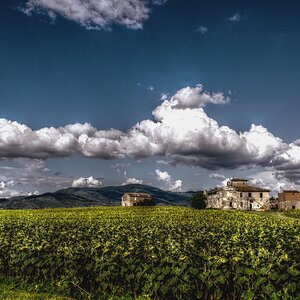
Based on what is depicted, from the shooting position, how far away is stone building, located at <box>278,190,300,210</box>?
4190 inches

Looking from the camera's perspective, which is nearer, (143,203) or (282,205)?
(282,205)

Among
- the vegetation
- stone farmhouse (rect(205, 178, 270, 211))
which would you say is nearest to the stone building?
stone farmhouse (rect(205, 178, 270, 211))

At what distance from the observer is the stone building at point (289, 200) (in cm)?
10644

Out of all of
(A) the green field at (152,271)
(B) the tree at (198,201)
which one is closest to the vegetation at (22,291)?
(A) the green field at (152,271)

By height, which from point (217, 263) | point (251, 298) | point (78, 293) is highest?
point (217, 263)

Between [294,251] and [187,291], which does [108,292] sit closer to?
[187,291]

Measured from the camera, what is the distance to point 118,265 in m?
13.1

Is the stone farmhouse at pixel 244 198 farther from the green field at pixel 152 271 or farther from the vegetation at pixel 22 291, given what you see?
the vegetation at pixel 22 291

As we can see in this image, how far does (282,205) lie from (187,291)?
108 m

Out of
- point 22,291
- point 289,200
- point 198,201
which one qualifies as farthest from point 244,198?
point 22,291

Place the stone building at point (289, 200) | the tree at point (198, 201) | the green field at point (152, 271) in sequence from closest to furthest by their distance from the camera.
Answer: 1. the green field at point (152, 271)
2. the stone building at point (289, 200)
3. the tree at point (198, 201)

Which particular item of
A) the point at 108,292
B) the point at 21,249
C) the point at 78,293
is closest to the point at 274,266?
the point at 108,292

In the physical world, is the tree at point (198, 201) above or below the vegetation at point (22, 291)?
above

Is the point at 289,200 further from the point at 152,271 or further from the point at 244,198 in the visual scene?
the point at 152,271
